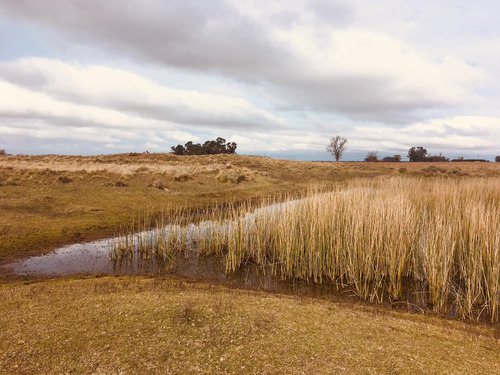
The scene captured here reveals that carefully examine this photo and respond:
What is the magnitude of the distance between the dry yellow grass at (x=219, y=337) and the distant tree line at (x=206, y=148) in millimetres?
53328

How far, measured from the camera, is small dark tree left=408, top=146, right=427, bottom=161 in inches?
2274

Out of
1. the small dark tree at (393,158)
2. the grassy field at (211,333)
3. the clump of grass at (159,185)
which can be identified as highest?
the small dark tree at (393,158)

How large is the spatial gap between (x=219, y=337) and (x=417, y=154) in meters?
64.5

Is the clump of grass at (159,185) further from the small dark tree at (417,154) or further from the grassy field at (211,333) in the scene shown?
the small dark tree at (417,154)

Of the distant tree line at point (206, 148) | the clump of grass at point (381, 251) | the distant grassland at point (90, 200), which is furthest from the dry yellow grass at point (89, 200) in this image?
the distant tree line at point (206, 148)

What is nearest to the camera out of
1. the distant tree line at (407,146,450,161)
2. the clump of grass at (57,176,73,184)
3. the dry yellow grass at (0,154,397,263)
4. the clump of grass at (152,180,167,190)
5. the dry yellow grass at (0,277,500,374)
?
the dry yellow grass at (0,277,500,374)

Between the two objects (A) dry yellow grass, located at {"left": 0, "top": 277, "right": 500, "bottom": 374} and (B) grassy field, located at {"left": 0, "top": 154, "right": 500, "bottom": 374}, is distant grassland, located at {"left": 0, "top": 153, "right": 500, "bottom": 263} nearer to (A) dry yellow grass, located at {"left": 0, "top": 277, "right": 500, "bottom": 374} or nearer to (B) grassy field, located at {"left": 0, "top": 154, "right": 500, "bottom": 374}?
(B) grassy field, located at {"left": 0, "top": 154, "right": 500, "bottom": 374}

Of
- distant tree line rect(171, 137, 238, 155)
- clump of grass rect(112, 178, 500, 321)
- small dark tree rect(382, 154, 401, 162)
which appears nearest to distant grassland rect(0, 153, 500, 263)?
clump of grass rect(112, 178, 500, 321)

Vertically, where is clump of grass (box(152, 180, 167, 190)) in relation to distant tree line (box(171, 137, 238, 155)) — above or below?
below

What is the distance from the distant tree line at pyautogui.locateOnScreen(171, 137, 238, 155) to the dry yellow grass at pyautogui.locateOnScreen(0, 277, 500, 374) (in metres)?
53.3

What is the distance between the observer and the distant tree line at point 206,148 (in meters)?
57.7

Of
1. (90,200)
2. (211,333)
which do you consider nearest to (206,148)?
(90,200)

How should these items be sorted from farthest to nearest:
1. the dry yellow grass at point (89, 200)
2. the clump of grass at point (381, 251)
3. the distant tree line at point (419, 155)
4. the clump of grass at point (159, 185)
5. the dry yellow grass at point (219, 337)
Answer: the distant tree line at point (419, 155) < the clump of grass at point (159, 185) < the dry yellow grass at point (89, 200) < the clump of grass at point (381, 251) < the dry yellow grass at point (219, 337)

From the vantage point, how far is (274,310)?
4.89 m
